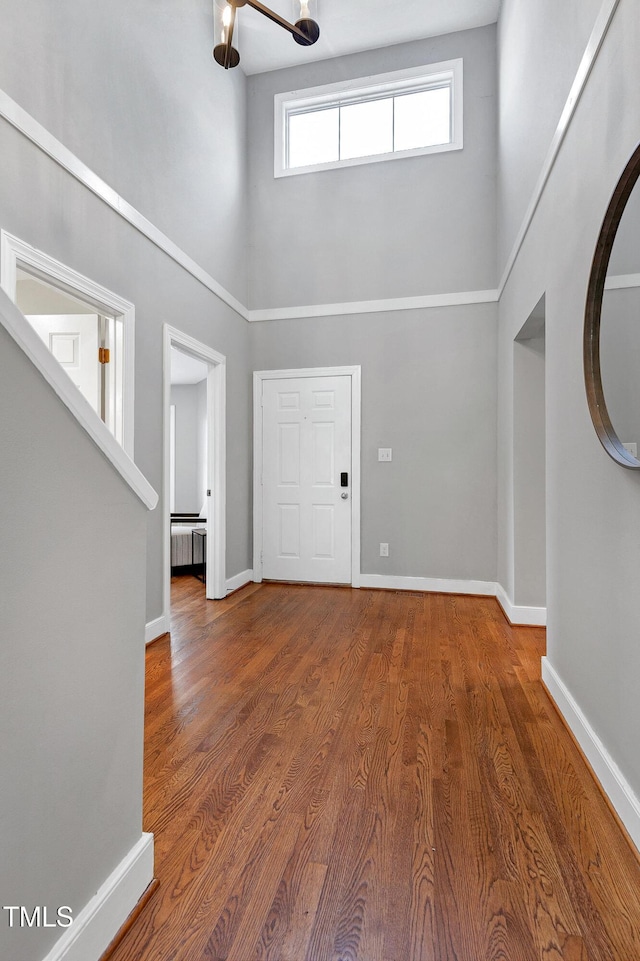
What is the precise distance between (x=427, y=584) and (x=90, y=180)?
367 centimetres

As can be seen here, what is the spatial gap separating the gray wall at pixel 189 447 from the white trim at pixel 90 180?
457cm

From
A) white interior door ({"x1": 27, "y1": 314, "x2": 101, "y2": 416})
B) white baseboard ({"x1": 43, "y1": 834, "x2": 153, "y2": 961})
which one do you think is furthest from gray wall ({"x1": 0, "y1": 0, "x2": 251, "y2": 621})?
white baseboard ({"x1": 43, "y1": 834, "x2": 153, "y2": 961})

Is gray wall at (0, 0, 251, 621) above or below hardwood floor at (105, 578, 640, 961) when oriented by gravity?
above

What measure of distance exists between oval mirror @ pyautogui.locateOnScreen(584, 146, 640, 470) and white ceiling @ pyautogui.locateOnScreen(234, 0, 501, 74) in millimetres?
3799

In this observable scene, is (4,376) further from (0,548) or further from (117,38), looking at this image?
(117,38)

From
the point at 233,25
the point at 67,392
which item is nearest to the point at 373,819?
the point at 67,392

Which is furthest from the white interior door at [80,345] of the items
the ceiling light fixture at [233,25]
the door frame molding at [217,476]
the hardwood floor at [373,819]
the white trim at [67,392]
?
the white trim at [67,392]

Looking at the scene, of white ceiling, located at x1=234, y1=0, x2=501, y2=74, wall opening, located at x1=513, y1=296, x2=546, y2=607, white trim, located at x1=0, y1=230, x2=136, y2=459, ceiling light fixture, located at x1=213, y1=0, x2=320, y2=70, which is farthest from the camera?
white ceiling, located at x1=234, y1=0, x2=501, y2=74

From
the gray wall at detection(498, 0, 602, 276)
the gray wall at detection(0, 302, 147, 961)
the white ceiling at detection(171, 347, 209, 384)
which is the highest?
the gray wall at detection(498, 0, 602, 276)

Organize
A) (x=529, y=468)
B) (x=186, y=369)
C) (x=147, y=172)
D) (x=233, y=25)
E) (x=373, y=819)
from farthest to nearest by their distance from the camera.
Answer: (x=186, y=369) → (x=529, y=468) → (x=147, y=172) → (x=233, y=25) → (x=373, y=819)

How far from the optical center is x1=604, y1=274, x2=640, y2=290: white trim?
1.44 m

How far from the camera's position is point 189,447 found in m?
8.27

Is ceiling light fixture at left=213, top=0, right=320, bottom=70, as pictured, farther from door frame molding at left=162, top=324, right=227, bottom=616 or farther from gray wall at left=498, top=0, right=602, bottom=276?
door frame molding at left=162, top=324, right=227, bottom=616

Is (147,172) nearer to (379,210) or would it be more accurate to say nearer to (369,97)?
(379,210)
